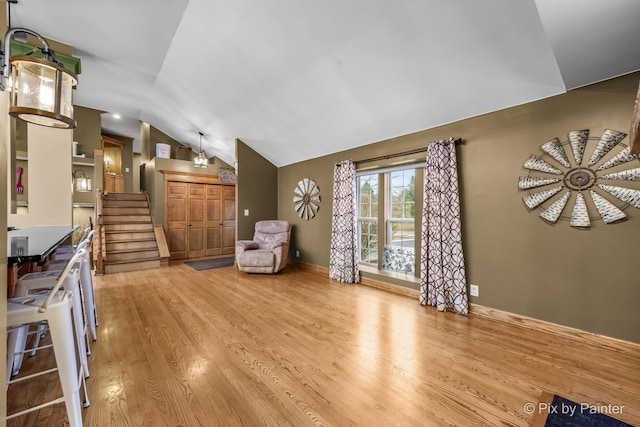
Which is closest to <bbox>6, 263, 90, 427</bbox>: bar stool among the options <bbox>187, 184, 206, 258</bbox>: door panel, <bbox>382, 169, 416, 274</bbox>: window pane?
<bbox>382, 169, 416, 274</bbox>: window pane

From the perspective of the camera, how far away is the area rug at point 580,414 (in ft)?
4.89

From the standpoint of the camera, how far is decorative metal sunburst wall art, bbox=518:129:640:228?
2266mm

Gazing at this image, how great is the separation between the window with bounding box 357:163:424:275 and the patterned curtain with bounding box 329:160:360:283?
1.05 ft

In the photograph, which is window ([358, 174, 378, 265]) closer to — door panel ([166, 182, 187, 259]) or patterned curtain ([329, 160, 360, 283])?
patterned curtain ([329, 160, 360, 283])

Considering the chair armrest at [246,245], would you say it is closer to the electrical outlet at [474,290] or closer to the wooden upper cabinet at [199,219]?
the wooden upper cabinet at [199,219]

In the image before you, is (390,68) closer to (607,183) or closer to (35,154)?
(607,183)

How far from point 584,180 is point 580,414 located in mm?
1914

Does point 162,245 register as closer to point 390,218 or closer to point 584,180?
point 390,218

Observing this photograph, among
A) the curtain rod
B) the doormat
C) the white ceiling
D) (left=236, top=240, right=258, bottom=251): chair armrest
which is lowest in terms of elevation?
the doormat

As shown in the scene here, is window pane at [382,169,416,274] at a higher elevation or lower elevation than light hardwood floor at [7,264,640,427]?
higher

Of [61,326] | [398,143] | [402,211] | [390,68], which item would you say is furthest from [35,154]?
[402,211]

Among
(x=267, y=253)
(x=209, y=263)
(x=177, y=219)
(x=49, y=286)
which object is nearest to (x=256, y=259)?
(x=267, y=253)

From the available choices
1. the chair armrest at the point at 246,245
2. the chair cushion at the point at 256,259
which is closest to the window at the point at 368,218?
the chair cushion at the point at 256,259

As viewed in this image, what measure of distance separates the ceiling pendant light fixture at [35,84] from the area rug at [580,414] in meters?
3.38
